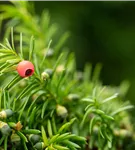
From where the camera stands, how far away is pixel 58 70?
75 cm

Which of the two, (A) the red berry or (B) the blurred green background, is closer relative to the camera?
(A) the red berry

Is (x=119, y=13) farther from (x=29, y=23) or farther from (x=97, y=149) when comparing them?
(x=97, y=149)

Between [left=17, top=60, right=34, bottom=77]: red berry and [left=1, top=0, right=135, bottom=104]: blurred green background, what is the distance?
82 cm

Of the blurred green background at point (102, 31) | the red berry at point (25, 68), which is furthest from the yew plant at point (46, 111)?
the blurred green background at point (102, 31)

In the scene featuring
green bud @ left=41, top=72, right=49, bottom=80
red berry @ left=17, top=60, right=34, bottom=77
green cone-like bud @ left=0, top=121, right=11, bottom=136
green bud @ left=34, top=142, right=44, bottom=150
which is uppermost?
red berry @ left=17, top=60, right=34, bottom=77

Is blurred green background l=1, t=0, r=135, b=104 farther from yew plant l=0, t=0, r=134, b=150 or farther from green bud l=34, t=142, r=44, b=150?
green bud l=34, t=142, r=44, b=150

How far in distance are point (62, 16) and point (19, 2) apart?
700 mm

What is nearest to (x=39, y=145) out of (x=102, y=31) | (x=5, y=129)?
(x=5, y=129)

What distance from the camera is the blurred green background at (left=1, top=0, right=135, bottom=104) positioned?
1.44m

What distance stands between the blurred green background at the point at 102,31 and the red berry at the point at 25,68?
82 cm

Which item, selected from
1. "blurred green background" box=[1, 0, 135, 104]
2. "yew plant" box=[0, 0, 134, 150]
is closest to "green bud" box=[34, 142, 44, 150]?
"yew plant" box=[0, 0, 134, 150]

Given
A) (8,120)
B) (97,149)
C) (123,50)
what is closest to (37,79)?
(8,120)

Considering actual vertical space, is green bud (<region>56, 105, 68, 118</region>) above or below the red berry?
below

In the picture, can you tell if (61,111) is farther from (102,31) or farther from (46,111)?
(102,31)
